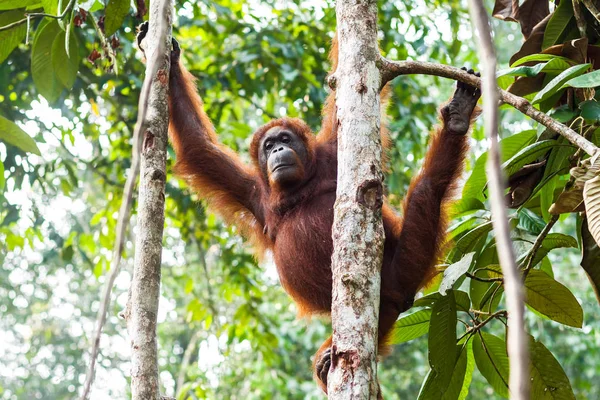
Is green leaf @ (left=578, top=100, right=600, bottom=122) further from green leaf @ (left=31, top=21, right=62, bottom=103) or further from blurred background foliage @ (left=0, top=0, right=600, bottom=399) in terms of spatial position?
green leaf @ (left=31, top=21, right=62, bottom=103)

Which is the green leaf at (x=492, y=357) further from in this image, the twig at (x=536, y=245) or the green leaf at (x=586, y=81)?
the green leaf at (x=586, y=81)

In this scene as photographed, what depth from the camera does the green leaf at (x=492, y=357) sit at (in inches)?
130

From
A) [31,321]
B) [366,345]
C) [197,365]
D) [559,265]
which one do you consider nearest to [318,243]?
[366,345]

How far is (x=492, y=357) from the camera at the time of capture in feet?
10.9

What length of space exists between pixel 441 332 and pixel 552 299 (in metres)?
0.50

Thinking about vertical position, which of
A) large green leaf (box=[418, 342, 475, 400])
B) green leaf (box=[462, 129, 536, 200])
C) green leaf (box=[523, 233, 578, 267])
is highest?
green leaf (box=[462, 129, 536, 200])

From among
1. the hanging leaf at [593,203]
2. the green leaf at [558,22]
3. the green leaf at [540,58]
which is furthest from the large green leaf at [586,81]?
the green leaf at [558,22]

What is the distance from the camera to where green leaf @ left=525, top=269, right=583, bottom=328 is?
118 inches

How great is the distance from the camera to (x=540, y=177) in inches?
124

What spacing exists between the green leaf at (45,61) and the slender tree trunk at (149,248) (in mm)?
901

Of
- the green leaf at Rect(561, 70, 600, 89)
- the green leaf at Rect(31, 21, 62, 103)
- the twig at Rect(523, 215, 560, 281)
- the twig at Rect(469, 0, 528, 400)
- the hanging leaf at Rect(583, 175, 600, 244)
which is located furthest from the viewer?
the green leaf at Rect(31, 21, 62, 103)

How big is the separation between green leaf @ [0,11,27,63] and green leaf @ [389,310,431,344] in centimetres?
243

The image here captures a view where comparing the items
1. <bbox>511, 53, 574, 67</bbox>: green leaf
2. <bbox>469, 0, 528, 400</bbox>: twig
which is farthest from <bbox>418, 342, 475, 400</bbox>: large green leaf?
<bbox>469, 0, 528, 400</bbox>: twig

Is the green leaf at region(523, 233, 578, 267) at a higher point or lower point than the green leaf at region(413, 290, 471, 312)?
higher
